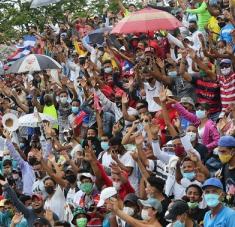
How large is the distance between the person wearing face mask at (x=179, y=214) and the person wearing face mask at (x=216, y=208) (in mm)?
201

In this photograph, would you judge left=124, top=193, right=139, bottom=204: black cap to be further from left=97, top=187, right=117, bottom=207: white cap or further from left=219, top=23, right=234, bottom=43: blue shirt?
left=219, top=23, right=234, bottom=43: blue shirt

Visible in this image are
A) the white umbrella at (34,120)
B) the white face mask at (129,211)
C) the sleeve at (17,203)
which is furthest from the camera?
the white umbrella at (34,120)

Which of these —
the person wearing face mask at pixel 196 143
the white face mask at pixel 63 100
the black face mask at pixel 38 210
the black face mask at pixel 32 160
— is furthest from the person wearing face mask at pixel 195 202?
the white face mask at pixel 63 100

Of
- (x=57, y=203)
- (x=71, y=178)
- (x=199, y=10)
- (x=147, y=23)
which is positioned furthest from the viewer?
(x=199, y=10)

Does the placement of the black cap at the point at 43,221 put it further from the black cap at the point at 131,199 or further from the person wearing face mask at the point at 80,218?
the black cap at the point at 131,199

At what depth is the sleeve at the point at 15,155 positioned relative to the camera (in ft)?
49.2

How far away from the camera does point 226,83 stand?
1357cm

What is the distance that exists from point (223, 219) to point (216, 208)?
156mm

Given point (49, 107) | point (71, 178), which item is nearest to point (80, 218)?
point (71, 178)

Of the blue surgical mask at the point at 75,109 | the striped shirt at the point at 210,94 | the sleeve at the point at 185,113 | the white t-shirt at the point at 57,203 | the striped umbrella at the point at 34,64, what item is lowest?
the striped umbrella at the point at 34,64

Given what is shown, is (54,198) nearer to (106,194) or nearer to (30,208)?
(30,208)

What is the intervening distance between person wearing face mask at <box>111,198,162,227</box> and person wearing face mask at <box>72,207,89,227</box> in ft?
3.90

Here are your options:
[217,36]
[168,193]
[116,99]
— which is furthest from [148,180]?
[217,36]

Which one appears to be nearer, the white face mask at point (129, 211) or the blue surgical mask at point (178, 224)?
the blue surgical mask at point (178, 224)
